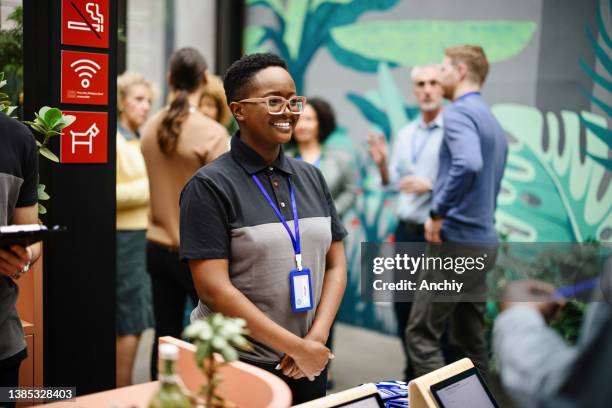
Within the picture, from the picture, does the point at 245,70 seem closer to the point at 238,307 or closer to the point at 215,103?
→ the point at 238,307

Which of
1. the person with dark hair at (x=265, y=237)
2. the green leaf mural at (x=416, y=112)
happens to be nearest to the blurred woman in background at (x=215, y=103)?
the green leaf mural at (x=416, y=112)

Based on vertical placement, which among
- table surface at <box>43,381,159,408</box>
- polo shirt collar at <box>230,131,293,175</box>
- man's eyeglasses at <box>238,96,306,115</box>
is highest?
man's eyeglasses at <box>238,96,306,115</box>

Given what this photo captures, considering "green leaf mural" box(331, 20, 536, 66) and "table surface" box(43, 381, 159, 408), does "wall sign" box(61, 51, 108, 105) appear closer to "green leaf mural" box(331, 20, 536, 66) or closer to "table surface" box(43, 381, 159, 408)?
"table surface" box(43, 381, 159, 408)

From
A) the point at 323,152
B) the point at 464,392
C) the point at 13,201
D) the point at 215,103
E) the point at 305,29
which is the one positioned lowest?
the point at 464,392

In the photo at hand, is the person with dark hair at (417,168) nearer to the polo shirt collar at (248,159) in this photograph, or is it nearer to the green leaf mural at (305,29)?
the green leaf mural at (305,29)

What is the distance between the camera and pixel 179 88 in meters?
3.36

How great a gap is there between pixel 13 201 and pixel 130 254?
2063mm

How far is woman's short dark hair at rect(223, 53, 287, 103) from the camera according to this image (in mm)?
1893

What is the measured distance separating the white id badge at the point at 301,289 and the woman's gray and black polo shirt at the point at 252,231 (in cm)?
2

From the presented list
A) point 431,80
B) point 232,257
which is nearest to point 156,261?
point 232,257

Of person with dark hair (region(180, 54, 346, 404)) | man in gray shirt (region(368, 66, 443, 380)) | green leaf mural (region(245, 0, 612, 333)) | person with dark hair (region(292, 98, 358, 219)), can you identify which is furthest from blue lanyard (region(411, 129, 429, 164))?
person with dark hair (region(180, 54, 346, 404))

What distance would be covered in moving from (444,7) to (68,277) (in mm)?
3210

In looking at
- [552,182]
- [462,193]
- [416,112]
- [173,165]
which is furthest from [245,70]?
[416,112]

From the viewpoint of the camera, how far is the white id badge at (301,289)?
1.84 meters
